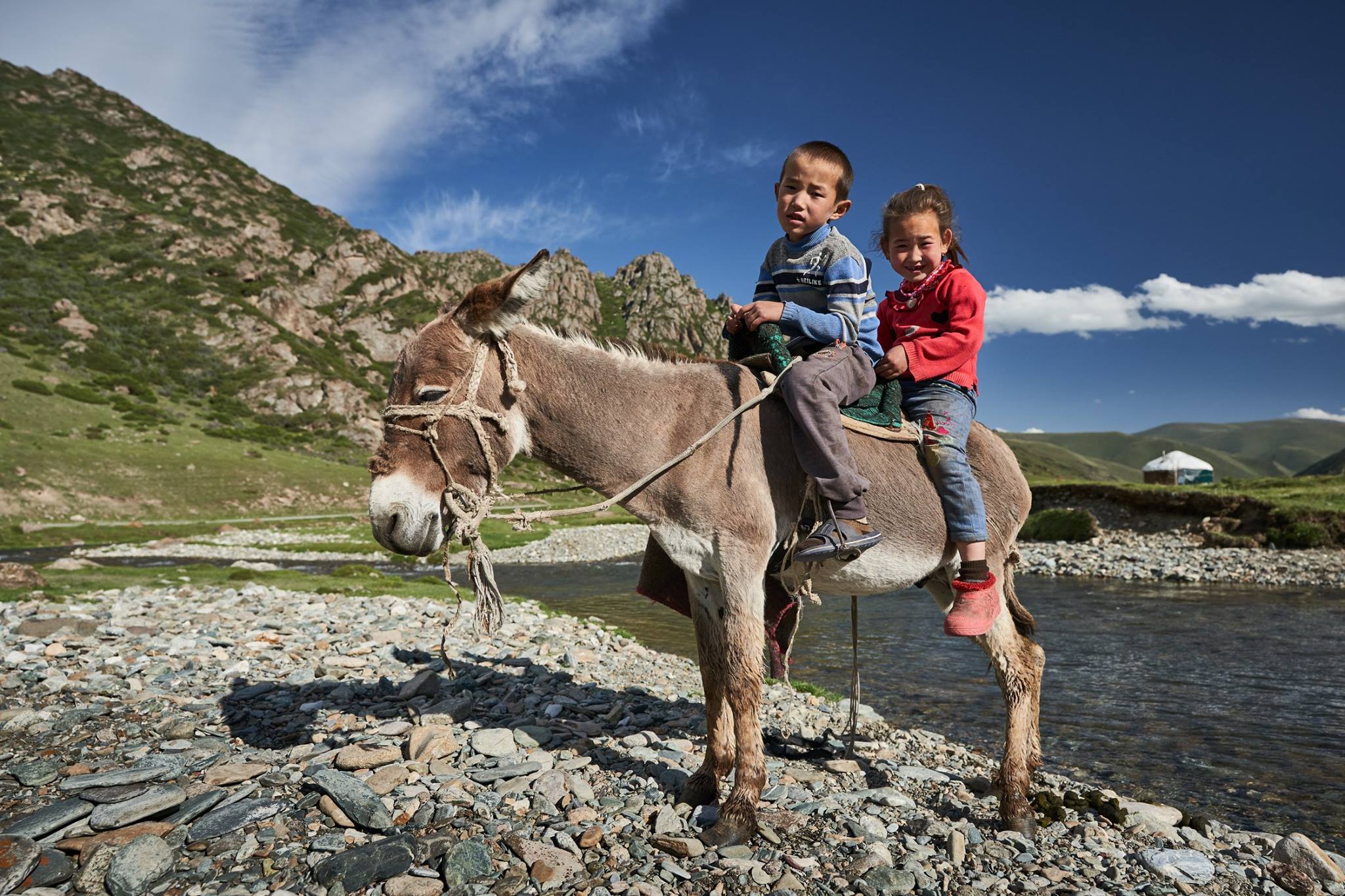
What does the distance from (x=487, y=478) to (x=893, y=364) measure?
117 inches

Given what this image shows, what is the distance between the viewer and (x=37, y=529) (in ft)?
109

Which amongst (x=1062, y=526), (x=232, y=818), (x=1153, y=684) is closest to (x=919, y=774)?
(x=232, y=818)

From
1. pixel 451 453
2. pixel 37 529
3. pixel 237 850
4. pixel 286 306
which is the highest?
pixel 286 306

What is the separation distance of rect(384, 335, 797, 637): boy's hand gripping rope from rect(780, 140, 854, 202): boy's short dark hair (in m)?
1.35

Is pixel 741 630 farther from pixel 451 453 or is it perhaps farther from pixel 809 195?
pixel 809 195

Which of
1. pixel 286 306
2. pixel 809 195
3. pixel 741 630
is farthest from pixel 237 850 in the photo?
pixel 286 306

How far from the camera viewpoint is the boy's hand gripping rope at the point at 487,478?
3615mm

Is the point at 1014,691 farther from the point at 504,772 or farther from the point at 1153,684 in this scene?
the point at 1153,684

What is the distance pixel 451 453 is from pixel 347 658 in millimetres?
6898

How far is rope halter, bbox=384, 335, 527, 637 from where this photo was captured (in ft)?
11.8

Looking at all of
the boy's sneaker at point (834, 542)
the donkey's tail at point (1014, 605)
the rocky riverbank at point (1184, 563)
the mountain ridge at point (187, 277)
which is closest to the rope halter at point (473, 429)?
the boy's sneaker at point (834, 542)

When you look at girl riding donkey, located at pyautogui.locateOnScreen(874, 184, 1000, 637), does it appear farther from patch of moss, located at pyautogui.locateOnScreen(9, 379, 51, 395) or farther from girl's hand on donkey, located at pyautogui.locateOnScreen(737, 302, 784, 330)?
patch of moss, located at pyautogui.locateOnScreen(9, 379, 51, 395)

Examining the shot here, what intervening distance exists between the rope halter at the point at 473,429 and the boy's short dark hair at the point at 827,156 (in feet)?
7.73

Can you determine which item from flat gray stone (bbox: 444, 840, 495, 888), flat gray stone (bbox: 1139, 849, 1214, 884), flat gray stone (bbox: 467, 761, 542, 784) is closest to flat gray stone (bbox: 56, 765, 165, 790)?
flat gray stone (bbox: 467, 761, 542, 784)
